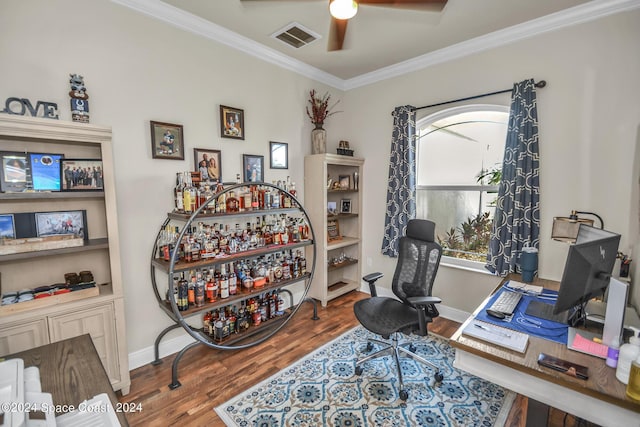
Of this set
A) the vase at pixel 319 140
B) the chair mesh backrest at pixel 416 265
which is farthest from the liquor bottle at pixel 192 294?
the vase at pixel 319 140

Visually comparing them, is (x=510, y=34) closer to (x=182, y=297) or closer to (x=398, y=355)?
(x=398, y=355)

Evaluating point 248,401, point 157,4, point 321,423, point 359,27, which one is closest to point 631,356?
point 321,423

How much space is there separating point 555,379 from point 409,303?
1181 mm

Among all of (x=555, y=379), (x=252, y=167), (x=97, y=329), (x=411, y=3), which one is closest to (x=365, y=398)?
(x=555, y=379)

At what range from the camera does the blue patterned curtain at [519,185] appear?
8.29 ft

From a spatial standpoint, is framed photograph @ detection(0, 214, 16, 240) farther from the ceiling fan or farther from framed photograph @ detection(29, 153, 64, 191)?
the ceiling fan

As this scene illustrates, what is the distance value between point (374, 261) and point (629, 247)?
2.37 meters

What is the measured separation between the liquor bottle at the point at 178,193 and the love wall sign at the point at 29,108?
83 cm

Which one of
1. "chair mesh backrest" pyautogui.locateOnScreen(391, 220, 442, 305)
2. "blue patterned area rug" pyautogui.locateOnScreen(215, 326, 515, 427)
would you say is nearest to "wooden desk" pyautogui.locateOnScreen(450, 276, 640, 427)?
"blue patterned area rug" pyautogui.locateOnScreen(215, 326, 515, 427)

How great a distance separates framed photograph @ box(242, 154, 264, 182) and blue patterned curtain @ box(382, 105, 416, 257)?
1527 millimetres

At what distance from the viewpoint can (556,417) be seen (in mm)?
1849

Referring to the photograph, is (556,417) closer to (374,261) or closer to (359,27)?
(374,261)

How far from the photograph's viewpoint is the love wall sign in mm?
1745

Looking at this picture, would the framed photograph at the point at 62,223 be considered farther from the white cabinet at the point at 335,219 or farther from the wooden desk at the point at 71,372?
the white cabinet at the point at 335,219
